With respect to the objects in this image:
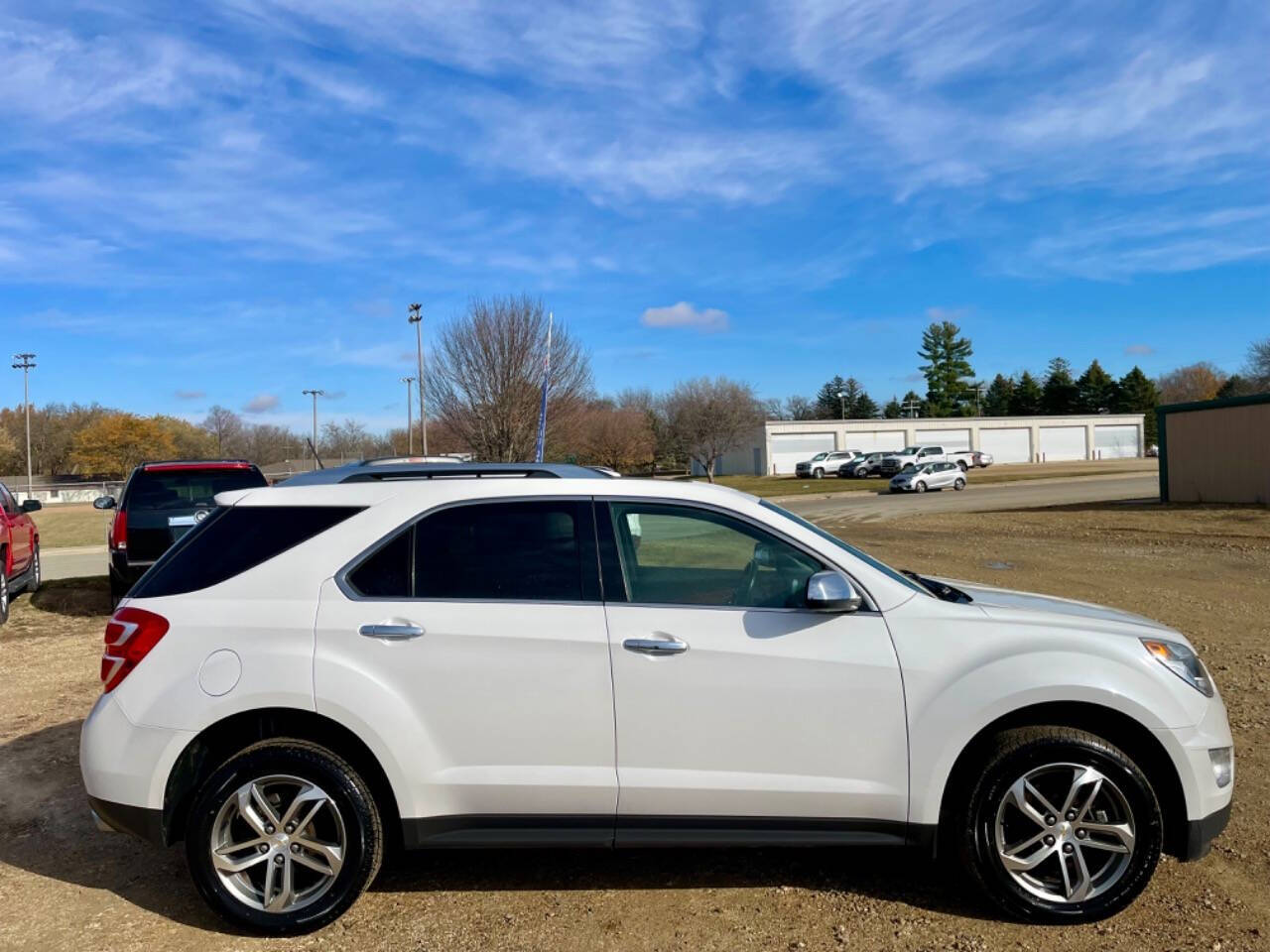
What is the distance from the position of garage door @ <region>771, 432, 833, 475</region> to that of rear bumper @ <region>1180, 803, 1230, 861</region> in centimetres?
7086

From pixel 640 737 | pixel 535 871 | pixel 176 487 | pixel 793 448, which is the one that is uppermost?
pixel 793 448

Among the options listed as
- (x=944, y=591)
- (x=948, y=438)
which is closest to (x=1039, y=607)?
(x=944, y=591)

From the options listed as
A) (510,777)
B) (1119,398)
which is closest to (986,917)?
(510,777)

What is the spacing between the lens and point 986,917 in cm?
348

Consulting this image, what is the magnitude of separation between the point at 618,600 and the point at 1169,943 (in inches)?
91.1

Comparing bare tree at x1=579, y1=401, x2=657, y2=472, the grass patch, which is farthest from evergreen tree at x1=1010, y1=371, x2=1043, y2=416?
the grass patch

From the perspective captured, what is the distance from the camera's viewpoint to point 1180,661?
3512 millimetres

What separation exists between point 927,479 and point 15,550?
38812 millimetres

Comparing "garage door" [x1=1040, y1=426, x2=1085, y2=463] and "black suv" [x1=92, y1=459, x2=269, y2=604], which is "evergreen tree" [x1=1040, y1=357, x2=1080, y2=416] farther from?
"black suv" [x1=92, y1=459, x2=269, y2=604]

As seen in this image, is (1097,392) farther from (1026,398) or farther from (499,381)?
(499,381)

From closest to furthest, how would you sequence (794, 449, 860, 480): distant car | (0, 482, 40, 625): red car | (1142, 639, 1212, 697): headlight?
(1142, 639, 1212, 697): headlight
(0, 482, 40, 625): red car
(794, 449, 860, 480): distant car

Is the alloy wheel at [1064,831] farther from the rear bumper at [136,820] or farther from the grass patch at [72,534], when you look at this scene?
the grass patch at [72,534]

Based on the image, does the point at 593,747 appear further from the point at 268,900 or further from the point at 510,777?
the point at 268,900

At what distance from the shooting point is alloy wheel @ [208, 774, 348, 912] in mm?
3408
